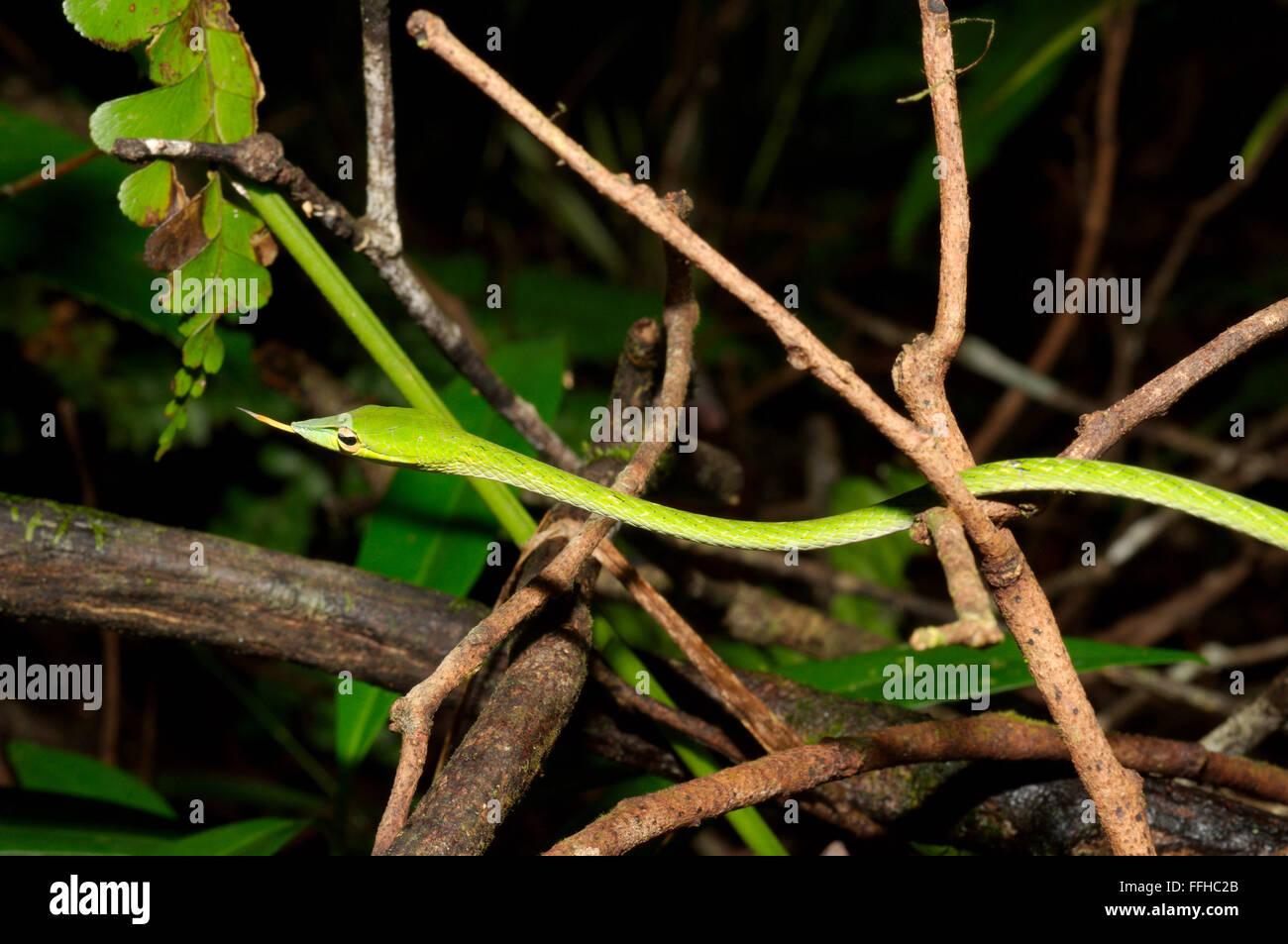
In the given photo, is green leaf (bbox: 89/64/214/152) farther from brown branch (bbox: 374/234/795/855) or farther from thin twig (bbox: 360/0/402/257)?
brown branch (bbox: 374/234/795/855)

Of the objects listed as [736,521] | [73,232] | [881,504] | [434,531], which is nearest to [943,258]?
[881,504]

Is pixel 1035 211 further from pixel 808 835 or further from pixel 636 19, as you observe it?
pixel 808 835

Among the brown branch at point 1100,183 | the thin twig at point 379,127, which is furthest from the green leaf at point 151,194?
the brown branch at point 1100,183

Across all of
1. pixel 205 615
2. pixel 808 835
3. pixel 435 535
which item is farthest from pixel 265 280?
pixel 808 835

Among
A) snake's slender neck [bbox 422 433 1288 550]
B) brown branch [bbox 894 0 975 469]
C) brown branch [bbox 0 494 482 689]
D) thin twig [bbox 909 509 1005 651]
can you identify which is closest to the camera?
thin twig [bbox 909 509 1005 651]

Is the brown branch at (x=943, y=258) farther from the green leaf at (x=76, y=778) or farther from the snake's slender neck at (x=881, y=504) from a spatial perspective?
the green leaf at (x=76, y=778)

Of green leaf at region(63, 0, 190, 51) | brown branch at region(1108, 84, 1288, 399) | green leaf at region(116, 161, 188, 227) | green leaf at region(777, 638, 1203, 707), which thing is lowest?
green leaf at region(777, 638, 1203, 707)

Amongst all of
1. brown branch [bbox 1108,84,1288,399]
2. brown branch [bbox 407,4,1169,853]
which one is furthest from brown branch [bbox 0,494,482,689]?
brown branch [bbox 1108,84,1288,399]
